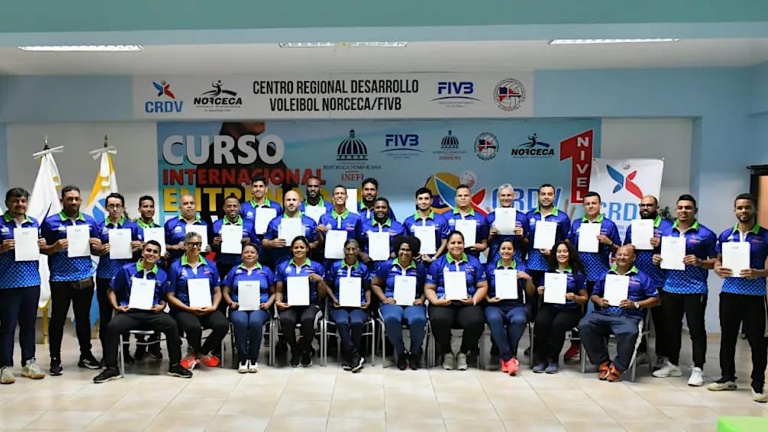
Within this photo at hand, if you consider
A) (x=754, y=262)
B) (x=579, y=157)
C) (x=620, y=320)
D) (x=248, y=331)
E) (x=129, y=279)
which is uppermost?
(x=579, y=157)

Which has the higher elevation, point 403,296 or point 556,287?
point 556,287

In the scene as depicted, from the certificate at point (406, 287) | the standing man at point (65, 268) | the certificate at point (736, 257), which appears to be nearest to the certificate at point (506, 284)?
the certificate at point (406, 287)

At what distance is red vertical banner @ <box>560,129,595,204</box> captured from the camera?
734cm

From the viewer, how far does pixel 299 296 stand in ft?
18.3

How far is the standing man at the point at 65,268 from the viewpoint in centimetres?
528

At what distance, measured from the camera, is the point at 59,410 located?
4.50 meters

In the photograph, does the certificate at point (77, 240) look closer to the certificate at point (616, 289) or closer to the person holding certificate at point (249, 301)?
the person holding certificate at point (249, 301)

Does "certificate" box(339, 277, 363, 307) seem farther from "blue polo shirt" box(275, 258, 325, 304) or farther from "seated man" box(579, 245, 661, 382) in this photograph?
"seated man" box(579, 245, 661, 382)

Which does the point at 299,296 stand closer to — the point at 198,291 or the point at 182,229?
the point at 198,291

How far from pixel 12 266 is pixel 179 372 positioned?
1.54m

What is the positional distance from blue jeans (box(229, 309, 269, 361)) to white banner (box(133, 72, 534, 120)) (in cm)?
263

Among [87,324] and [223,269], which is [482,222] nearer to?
[223,269]

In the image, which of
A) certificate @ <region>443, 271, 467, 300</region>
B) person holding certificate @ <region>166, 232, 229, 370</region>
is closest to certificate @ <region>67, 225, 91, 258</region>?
person holding certificate @ <region>166, 232, 229, 370</region>

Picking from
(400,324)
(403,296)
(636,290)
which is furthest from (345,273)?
(636,290)
